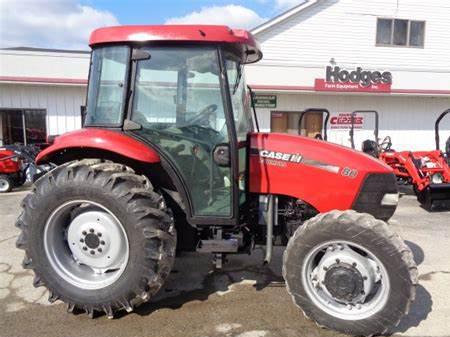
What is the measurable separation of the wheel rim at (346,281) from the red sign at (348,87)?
10287 millimetres

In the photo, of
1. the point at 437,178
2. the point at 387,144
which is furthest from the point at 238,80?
the point at 387,144

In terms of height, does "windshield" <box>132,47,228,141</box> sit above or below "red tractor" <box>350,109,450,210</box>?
above

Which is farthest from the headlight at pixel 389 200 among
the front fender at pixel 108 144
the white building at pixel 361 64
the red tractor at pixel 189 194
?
the white building at pixel 361 64

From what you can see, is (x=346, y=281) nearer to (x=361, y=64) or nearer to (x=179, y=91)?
(x=179, y=91)

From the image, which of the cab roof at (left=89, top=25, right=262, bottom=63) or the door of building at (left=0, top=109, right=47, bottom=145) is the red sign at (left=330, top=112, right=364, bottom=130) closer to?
the door of building at (left=0, top=109, right=47, bottom=145)

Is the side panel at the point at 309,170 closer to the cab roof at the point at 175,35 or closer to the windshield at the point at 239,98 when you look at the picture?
the windshield at the point at 239,98

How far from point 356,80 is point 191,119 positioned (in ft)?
36.0

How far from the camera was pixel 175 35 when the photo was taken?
309 centimetres

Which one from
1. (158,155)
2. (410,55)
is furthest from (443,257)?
(410,55)

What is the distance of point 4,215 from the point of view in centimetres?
700

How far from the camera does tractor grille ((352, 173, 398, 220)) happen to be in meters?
3.37

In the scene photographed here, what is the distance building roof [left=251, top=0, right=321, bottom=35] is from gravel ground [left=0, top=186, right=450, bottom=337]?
10.0 meters

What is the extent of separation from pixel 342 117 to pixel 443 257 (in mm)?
9211

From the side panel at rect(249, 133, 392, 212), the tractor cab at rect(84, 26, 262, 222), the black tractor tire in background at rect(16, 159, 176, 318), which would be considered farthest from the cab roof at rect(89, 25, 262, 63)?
the black tractor tire in background at rect(16, 159, 176, 318)
